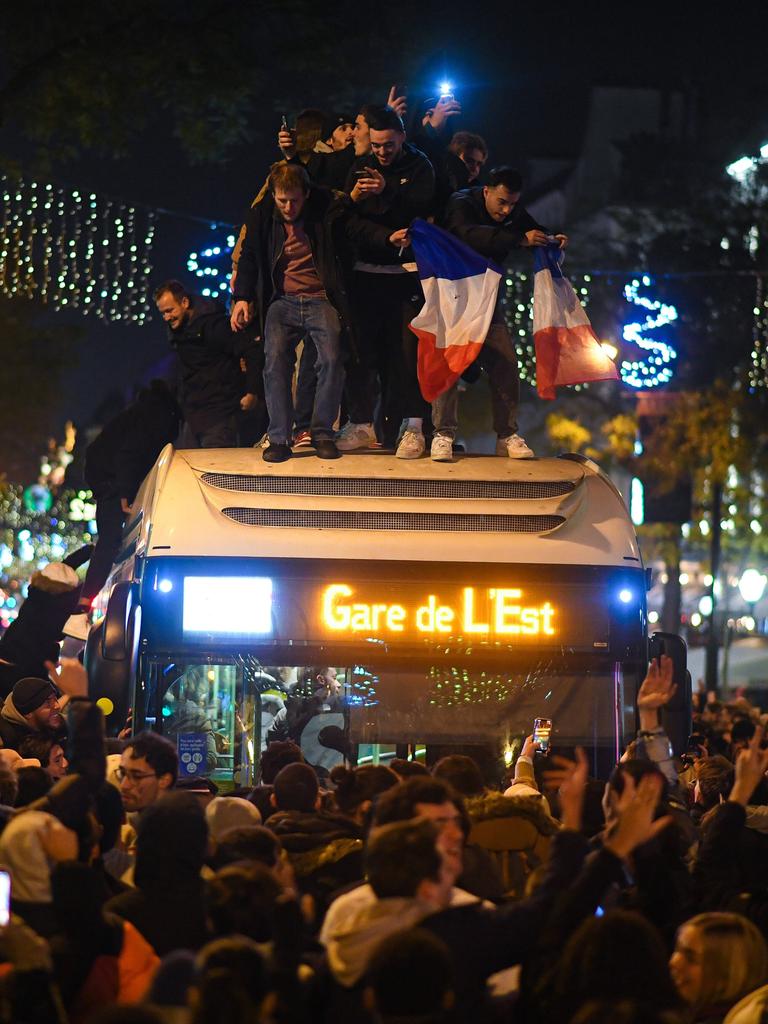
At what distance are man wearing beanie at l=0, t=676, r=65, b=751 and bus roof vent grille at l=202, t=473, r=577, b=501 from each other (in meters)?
1.64

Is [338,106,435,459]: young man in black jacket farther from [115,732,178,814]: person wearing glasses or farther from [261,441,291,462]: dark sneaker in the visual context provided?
[115,732,178,814]: person wearing glasses

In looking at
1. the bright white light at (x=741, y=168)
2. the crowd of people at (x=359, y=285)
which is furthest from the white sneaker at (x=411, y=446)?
the bright white light at (x=741, y=168)

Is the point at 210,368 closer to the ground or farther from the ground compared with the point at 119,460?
farther from the ground

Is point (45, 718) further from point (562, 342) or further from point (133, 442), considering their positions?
point (562, 342)

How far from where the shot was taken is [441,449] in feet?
33.6

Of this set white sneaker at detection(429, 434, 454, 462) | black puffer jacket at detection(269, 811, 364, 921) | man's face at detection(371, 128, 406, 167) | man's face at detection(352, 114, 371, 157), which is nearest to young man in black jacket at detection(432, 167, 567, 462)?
white sneaker at detection(429, 434, 454, 462)

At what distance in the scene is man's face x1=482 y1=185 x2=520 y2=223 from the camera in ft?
35.2

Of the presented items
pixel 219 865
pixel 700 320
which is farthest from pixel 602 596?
pixel 700 320

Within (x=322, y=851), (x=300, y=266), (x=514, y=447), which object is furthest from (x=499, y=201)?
(x=322, y=851)

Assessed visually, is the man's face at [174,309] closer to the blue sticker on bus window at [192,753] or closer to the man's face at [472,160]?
the man's face at [472,160]

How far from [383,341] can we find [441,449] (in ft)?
4.08

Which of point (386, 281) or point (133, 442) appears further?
point (133, 442)

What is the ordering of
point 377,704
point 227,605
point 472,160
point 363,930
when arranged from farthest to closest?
point 472,160
point 227,605
point 377,704
point 363,930

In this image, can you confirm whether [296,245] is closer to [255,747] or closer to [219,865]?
[255,747]
